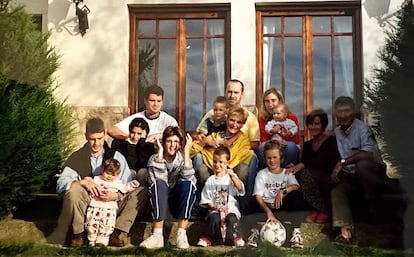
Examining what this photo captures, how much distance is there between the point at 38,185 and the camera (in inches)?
132

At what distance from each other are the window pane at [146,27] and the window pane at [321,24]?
0.70 m

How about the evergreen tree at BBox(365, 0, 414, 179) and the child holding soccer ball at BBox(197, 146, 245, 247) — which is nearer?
the evergreen tree at BBox(365, 0, 414, 179)

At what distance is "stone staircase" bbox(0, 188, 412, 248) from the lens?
3322 mm

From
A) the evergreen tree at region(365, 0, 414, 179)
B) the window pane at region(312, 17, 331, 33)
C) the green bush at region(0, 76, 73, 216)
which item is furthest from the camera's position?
the window pane at region(312, 17, 331, 33)

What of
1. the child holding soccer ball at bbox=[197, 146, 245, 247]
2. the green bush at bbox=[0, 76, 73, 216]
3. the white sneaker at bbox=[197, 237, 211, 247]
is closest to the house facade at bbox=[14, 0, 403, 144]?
the green bush at bbox=[0, 76, 73, 216]

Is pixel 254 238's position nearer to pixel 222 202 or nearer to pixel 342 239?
pixel 222 202

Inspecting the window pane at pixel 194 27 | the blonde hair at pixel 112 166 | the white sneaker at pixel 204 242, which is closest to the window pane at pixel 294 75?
the window pane at pixel 194 27

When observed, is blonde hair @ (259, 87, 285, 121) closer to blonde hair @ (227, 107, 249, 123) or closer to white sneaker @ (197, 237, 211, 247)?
blonde hair @ (227, 107, 249, 123)

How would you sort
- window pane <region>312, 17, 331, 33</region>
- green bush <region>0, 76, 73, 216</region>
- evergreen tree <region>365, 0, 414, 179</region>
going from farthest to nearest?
1. window pane <region>312, 17, 331, 33</region>
2. green bush <region>0, 76, 73, 216</region>
3. evergreen tree <region>365, 0, 414, 179</region>

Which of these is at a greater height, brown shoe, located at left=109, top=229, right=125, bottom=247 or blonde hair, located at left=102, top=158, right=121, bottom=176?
blonde hair, located at left=102, top=158, right=121, bottom=176

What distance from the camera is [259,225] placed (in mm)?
3363

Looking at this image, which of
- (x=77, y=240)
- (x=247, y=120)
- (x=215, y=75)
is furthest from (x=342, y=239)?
(x=77, y=240)

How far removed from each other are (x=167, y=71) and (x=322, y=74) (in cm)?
66

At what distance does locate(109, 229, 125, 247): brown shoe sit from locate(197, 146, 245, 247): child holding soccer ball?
0.33 meters
